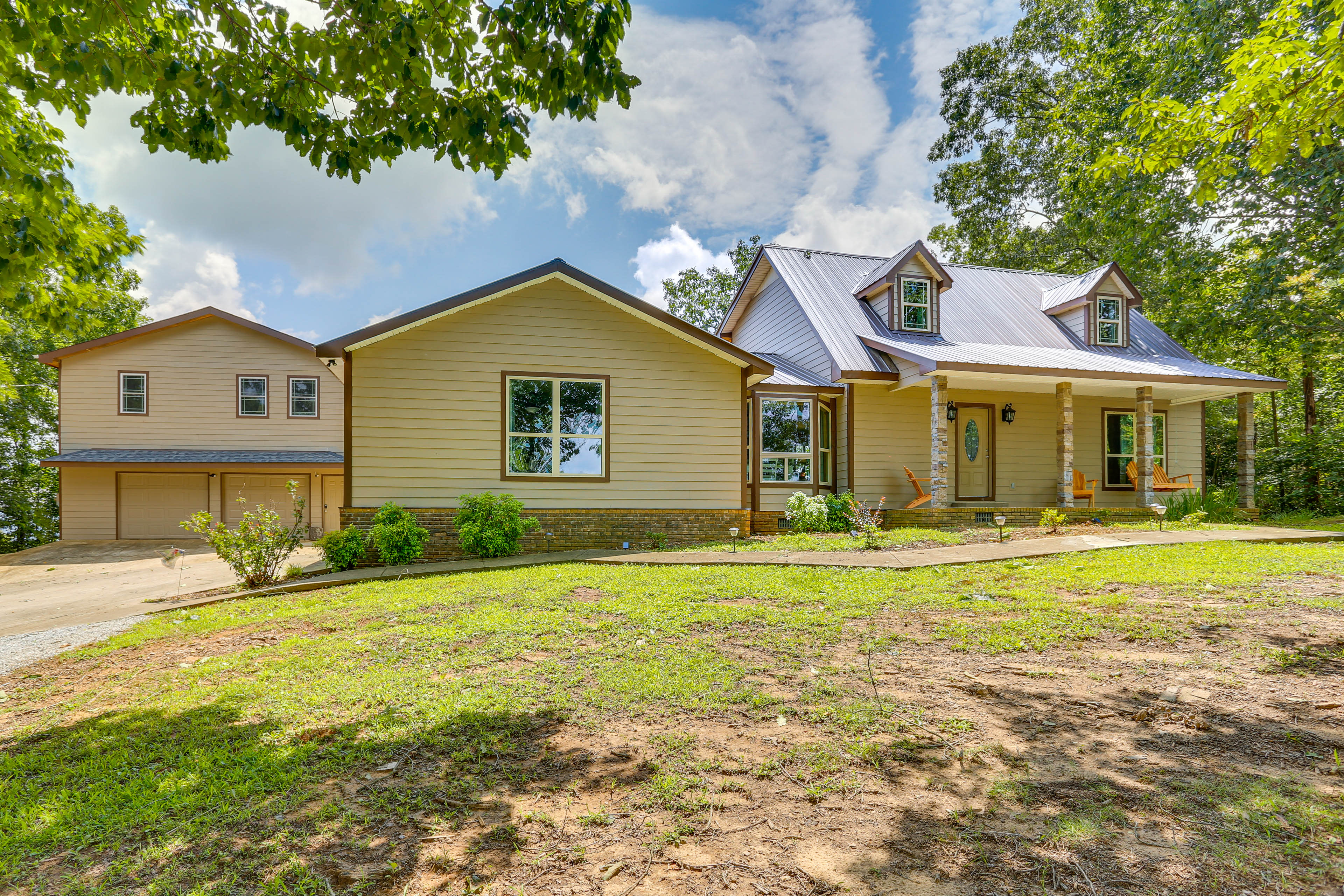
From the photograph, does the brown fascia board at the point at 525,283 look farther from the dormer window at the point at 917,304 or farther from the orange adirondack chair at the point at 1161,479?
the orange adirondack chair at the point at 1161,479

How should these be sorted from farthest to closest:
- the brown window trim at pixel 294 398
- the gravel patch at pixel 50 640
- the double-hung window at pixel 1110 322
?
1. the brown window trim at pixel 294 398
2. the double-hung window at pixel 1110 322
3. the gravel patch at pixel 50 640

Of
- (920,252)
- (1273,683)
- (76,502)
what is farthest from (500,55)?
(76,502)

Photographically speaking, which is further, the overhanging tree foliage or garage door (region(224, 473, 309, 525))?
garage door (region(224, 473, 309, 525))

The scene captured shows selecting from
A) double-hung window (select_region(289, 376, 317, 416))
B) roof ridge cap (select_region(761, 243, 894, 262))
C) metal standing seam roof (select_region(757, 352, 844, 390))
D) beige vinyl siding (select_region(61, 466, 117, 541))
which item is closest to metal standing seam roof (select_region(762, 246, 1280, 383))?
roof ridge cap (select_region(761, 243, 894, 262))

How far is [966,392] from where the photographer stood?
49.9ft

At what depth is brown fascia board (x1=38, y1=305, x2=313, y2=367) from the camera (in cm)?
1691

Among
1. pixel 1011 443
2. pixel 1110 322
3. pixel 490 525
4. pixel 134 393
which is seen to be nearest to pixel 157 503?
pixel 134 393

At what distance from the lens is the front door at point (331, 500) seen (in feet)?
62.6

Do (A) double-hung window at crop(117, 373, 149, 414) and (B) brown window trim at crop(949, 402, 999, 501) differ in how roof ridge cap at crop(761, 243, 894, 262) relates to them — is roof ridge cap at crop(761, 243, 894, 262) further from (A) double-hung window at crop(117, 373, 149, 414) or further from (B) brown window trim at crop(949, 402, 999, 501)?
(A) double-hung window at crop(117, 373, 149, 414)

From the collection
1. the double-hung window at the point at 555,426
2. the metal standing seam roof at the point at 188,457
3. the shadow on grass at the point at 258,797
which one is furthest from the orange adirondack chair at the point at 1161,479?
the metal standing seam roof at the point at 188,457

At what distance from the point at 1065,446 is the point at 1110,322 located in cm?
569

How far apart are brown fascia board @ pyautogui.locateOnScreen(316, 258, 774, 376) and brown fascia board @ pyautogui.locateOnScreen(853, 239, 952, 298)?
5860mm

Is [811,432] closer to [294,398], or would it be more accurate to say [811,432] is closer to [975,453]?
[975,453]

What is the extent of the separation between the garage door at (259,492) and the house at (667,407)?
81 mm
